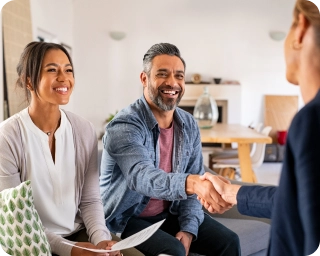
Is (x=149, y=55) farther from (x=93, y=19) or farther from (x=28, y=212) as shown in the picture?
(x=93, y=19)

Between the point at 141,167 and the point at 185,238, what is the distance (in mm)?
376

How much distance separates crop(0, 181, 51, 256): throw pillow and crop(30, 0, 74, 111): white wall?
373 cm

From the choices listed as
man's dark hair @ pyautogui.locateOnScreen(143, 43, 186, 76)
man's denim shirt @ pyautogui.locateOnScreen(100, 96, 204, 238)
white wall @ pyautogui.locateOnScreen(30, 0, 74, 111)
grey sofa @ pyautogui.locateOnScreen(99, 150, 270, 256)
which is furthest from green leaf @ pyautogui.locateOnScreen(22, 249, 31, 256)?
white wall @ pyautogui.locateOnScreen(30, 0, 74, 111)

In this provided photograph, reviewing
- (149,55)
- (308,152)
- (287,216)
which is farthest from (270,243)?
(149,55)

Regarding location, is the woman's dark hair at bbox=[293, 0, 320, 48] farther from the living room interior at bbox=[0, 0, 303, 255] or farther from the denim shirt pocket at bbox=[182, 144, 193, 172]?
the living room interior at bbox=[0, 0, 303, 255]

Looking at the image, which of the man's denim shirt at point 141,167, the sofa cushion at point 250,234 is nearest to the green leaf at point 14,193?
the man's denim shirt at point 141,167

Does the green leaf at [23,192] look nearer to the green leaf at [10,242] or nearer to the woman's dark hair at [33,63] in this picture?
the green leaf at [10,242]

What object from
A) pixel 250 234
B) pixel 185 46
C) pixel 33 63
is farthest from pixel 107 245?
pixel 185 46

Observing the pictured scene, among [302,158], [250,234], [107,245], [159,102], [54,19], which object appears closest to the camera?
[302,158]

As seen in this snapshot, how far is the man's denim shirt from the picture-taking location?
1649mm

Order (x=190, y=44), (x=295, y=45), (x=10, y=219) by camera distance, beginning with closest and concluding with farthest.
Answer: (x=295, y=45)
(x=10, y=219)
(x=190, y=44)

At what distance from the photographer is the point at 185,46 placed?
23.2 ft

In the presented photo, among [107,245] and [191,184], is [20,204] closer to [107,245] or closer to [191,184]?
[107,245]

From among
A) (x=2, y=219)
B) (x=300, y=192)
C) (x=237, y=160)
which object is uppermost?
(x=300, y=192)
